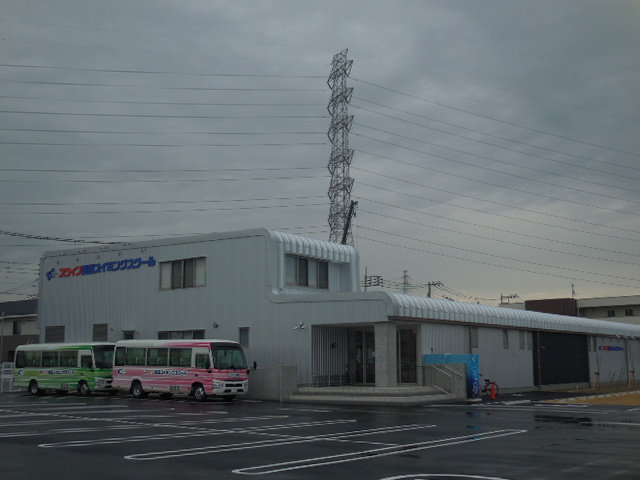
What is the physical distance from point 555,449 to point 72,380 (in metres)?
28.7

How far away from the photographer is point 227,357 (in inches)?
1265

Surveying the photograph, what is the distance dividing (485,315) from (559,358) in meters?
10.5

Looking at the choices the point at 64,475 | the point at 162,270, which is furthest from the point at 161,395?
the point at 64,475

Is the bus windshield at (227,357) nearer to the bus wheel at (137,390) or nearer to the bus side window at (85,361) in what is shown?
the bus wheel at (137,390)

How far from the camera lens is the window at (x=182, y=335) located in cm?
3997

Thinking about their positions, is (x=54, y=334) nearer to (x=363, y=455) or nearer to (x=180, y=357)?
(x=180, y=357)

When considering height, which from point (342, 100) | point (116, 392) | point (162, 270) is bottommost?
point (116, 392)

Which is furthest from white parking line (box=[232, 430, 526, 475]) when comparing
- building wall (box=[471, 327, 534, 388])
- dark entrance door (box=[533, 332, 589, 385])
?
dark entrance door (box=[533, 332, 589, 385])

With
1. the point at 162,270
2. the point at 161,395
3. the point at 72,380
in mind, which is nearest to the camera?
the point at 161,395

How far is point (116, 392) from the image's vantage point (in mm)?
38469

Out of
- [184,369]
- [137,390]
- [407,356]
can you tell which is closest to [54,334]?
[137,390]

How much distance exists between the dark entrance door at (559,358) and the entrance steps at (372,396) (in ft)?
42.1

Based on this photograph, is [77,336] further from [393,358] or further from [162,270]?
[393,358]

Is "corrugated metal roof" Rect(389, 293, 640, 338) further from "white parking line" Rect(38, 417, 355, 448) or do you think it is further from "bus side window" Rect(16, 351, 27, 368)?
"bus side window" Rect(16, 351, 27, 368)
